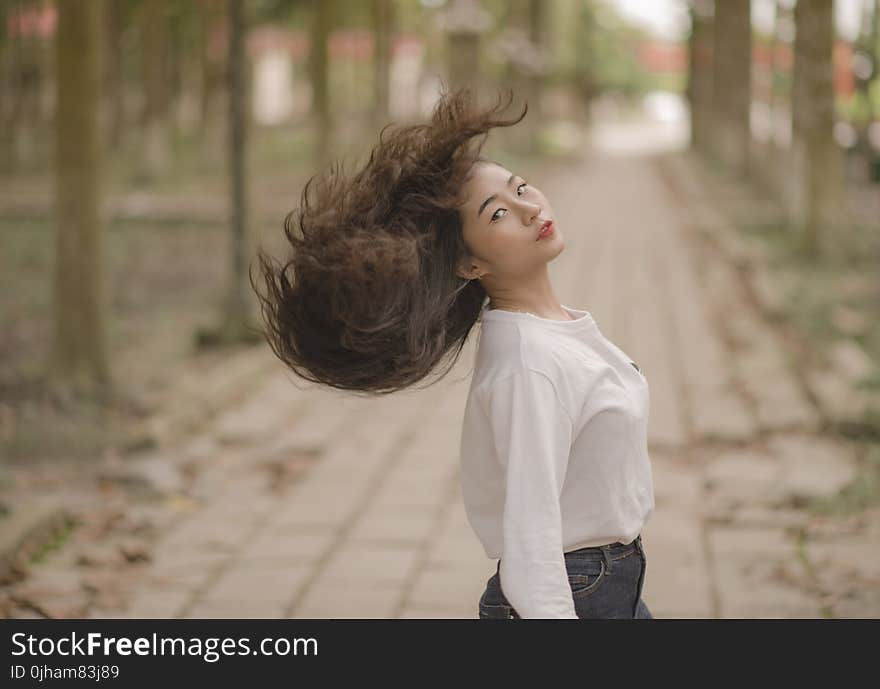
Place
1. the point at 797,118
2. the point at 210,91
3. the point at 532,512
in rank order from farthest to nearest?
the point at 210,91 < the point at 797,118 < the point at 532,512

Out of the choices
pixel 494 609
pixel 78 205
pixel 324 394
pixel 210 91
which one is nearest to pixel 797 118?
pixel 324 394

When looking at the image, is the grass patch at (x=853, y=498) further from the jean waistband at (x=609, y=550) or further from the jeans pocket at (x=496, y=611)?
the jeans pocket at (x=496, y=611)

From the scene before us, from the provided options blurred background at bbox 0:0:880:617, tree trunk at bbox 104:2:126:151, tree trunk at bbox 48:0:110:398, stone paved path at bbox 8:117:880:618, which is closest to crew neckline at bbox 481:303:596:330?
stone paved path at bbox 8:117:880:618

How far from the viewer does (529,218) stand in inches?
95.9

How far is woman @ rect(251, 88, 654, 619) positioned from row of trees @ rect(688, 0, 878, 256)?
10993mm

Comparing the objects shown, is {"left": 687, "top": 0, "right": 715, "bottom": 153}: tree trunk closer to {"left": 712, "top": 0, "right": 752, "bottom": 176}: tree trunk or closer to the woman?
{"left": 712, "top": 0, "right": 752, "bottom": 176}: tree trunk

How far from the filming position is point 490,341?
2.46 meters

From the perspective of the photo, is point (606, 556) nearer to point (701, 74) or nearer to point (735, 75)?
point (735, 75)

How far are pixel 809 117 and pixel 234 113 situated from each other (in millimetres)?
6038

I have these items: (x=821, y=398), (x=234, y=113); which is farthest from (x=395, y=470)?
(x=234, y=113)

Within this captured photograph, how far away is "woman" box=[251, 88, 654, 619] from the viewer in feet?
7.58

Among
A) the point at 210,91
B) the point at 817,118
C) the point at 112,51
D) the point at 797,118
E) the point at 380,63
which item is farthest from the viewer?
the point at 210,91

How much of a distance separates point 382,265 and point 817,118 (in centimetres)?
1145

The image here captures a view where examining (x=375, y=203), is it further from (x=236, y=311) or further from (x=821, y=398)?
(x=236, y=311)
